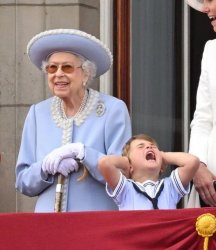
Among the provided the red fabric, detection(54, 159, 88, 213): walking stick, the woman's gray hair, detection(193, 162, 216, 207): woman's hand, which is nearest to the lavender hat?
the woman's gray hair

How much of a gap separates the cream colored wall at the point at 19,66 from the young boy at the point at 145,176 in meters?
1.97

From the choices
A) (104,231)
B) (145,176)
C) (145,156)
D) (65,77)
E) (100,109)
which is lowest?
(104,231)

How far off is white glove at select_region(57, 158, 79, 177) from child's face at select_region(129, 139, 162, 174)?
0.35 meters

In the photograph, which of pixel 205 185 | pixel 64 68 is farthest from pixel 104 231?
pixel 64 68

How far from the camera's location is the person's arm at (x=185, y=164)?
26.5 feet

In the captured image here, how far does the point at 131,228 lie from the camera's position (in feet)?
24.9

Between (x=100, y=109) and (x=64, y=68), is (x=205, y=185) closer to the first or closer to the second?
(x=100, y=109)

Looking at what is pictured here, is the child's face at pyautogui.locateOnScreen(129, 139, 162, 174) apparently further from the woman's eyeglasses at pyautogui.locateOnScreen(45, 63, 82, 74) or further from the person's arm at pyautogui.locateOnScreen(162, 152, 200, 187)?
the woman's eyeglasses at pyautogui.locateOnScreen(45, 63, 82, 74)

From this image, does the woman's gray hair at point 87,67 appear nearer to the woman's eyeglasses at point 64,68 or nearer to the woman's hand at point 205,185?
the woman's eyeglasses at point 64,68

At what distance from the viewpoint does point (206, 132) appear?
8.41 meters

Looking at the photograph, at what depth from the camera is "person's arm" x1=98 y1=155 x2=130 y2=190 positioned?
8078 mm

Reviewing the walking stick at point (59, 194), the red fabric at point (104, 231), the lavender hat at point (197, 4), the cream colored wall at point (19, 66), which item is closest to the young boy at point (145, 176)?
the walking stick at point (59, 194)

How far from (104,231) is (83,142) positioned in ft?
3.49

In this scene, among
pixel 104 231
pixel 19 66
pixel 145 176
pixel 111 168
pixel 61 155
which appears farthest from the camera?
pixel 19 66
